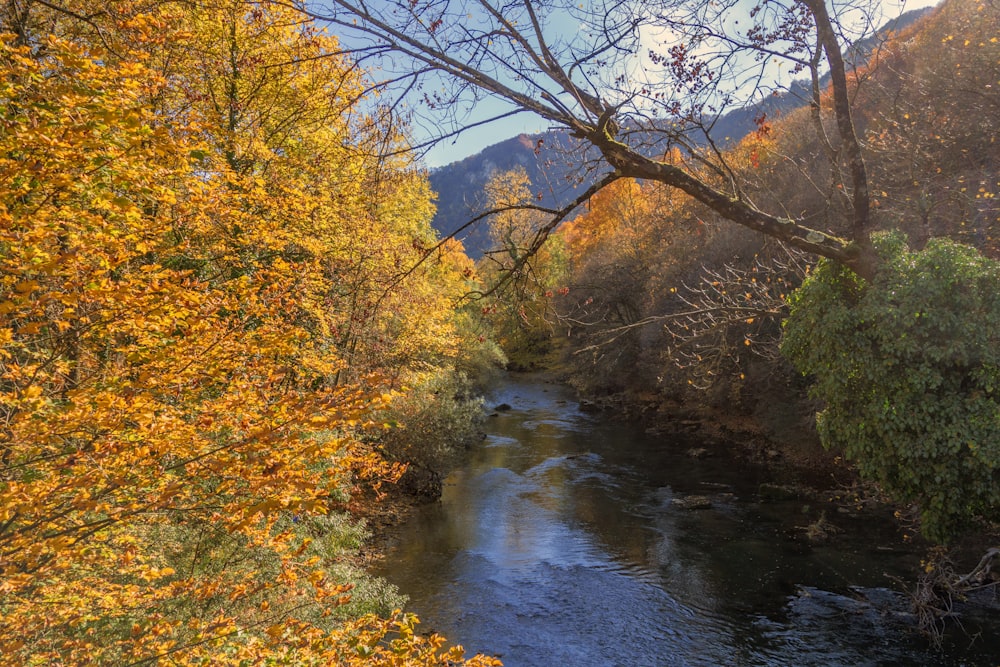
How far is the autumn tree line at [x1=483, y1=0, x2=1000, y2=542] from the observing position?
6078 mm

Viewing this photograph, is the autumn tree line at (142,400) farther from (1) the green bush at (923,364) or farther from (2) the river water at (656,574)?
(1) the green bush at (923,364)

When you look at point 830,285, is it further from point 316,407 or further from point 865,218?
point 316,407

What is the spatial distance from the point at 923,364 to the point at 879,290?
3.26 ft

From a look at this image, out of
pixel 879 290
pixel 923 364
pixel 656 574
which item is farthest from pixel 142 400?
pixel 656 574

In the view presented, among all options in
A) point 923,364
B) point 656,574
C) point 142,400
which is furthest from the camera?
point 656,574

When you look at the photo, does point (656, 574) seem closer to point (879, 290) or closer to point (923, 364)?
point (923, 364)

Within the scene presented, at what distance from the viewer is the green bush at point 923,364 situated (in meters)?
6.06

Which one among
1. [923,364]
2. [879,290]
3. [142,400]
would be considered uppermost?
[142,400]

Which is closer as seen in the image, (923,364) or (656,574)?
(923,364)

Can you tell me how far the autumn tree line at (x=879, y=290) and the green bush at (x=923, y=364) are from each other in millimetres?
17

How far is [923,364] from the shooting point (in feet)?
20.5

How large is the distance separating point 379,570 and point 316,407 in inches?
350

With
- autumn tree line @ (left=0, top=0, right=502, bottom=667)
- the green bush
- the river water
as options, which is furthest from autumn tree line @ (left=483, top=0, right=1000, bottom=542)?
autumn tree line @ (left=0, top=0, right=502, bottom=667)

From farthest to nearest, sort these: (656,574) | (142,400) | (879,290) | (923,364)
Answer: (656,574)
(923,364)
(879,290)
(142,400)
